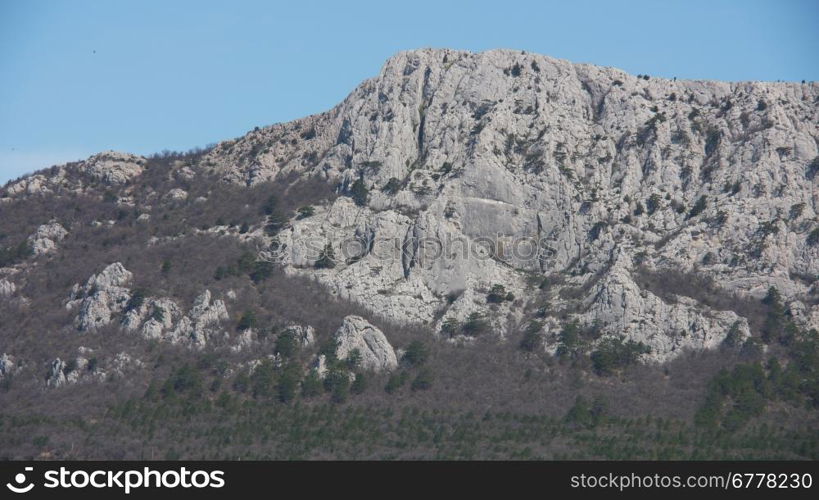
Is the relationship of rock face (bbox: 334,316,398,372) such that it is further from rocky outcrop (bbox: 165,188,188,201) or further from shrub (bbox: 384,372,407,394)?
rocky outcrop (bbox: 165,188,188,201)

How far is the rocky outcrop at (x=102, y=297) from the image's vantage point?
150875mm

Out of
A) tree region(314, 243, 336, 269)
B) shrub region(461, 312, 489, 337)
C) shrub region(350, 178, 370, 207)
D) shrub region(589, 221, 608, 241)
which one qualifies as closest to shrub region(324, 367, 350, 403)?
shrub region(461, 312, 489, 337)

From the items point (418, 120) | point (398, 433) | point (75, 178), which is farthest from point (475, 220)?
point (75, 178)

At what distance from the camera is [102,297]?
152 meters

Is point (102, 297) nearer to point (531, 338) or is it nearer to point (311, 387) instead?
point (311, 387)

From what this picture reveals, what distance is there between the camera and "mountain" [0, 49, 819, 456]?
14250 cm

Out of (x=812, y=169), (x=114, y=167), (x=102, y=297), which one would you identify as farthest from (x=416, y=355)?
(x=114, y=167)

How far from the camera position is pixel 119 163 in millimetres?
194000

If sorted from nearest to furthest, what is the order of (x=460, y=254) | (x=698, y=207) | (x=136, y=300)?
(x=136, y=300)
(x=460, y=254)
(x=698, y=207)

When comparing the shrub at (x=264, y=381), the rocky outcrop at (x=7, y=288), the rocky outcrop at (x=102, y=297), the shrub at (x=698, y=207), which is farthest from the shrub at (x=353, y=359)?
the rocky outcrop at (x=7, y=288)

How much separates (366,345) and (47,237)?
47.5 m

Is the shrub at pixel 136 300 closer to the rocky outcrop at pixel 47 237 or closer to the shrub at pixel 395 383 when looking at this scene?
the rocky outcrop at pixel 47 237

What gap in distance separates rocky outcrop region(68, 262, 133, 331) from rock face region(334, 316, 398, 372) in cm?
2376

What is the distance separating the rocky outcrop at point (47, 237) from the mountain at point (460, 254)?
520 mm
